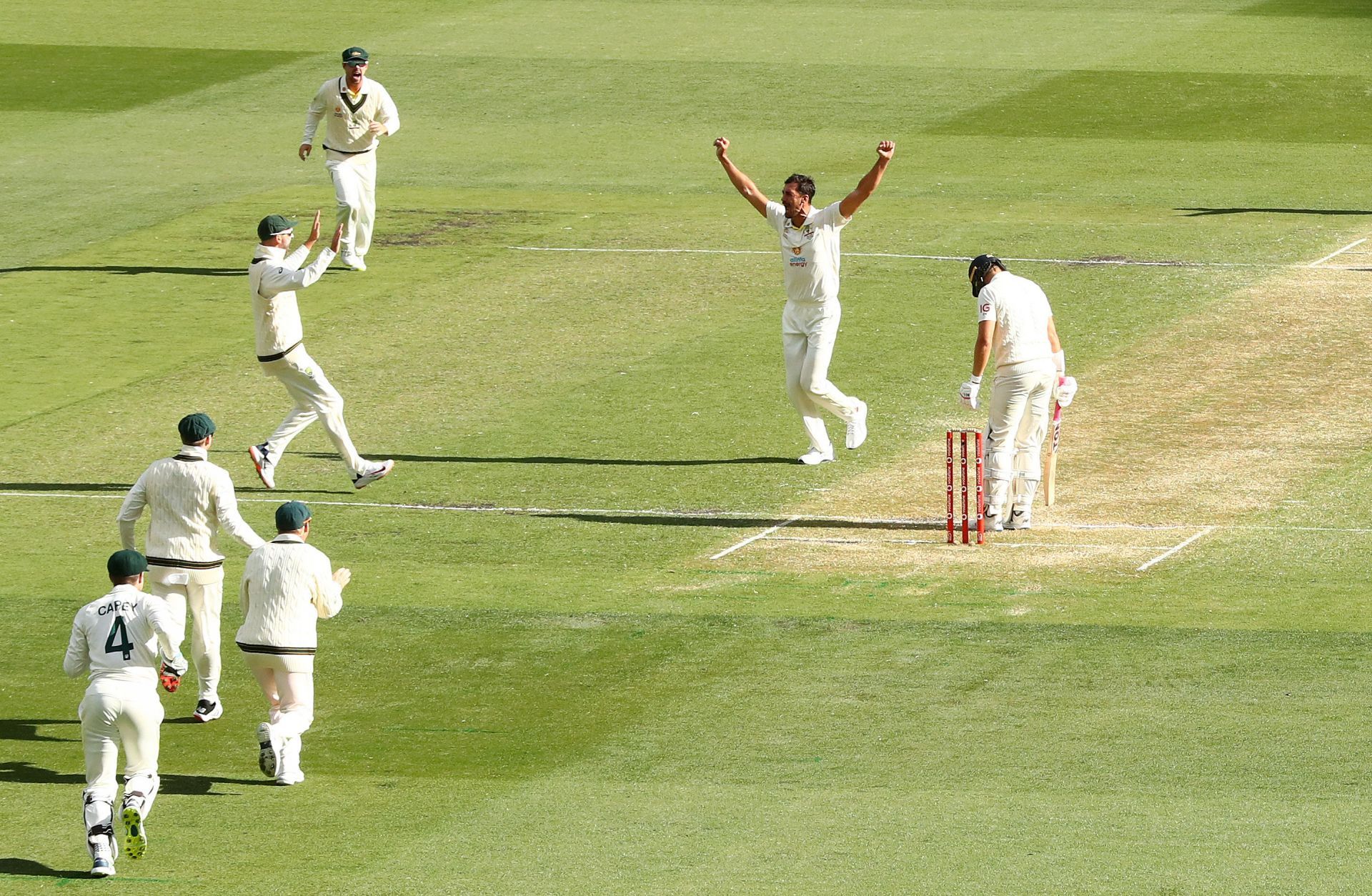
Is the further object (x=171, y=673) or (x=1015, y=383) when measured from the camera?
(x=1015, y=383)

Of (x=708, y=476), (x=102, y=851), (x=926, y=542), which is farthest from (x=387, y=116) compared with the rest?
(x=102, y=851)

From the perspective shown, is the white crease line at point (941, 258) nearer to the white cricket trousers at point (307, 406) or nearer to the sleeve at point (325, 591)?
the white cricket trousers at point (307, 406)

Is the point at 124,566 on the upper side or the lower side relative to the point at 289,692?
upper

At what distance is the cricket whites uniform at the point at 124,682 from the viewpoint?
1098 centimetres

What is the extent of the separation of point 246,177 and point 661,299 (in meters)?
9.27

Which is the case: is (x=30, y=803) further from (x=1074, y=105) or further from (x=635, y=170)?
(x=1074, y=105)

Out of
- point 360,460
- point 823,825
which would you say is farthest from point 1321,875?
point 360,460

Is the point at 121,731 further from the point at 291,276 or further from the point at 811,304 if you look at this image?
the point at 811,304

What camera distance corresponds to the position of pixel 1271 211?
28.4 metres

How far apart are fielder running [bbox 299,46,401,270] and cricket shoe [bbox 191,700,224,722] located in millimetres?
12012

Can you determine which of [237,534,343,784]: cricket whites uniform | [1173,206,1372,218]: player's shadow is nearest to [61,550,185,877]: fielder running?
[237,534,343,784]: cricket whites uniform

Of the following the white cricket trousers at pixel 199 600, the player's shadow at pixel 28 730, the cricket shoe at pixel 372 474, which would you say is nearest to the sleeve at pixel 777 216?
the cricket shoe at pixel 372 474

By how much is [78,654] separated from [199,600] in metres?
1.76

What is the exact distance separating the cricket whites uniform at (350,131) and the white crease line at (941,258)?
2578 mm
